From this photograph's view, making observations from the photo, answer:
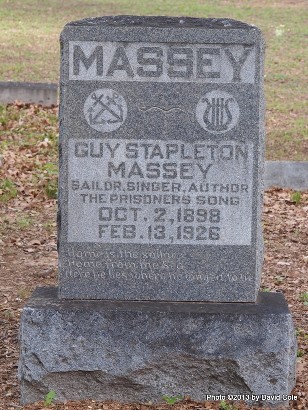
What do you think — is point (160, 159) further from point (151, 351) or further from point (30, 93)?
point (30, 93)

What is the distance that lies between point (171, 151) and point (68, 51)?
758 millimetres

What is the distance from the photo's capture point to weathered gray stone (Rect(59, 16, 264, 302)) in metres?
5.19

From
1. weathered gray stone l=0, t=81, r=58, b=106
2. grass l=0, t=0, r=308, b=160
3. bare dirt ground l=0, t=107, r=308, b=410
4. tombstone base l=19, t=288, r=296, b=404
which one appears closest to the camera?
tombstone base l=19, t=288, r=296, b=404

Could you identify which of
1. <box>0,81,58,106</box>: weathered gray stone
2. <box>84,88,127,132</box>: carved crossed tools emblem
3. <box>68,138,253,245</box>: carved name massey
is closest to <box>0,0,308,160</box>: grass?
<box>0,81,58,106</box>: weathered gray stone

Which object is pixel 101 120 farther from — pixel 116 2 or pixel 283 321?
pixel 116 2

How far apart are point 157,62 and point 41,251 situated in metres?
3.60

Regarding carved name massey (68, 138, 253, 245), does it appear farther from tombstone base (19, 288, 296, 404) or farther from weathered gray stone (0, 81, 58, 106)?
weathered gray stone (0, 81, 58, 106)

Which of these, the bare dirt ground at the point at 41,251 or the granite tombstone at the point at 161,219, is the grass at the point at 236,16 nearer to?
the bare dirt ground at the point at 41,251

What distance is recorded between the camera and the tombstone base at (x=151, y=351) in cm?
513

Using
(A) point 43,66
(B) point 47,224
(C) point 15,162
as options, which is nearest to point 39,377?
(B) point 47,224

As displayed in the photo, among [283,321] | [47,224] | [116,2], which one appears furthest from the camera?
[116,2]

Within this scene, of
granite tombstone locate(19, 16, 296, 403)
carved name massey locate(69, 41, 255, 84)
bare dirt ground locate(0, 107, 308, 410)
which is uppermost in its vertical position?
carved name massey locate(69, 41, 255, 84)

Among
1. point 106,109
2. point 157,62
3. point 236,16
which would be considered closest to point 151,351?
point 106,109

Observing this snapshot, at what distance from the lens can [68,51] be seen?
5.19 m
